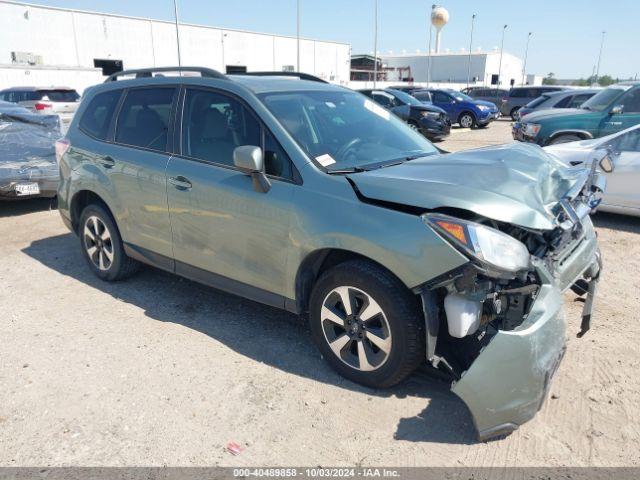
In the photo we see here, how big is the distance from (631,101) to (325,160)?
8171 mm

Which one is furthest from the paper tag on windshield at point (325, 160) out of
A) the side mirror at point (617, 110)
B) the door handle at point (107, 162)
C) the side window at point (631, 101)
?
the side window at point (631, 101)

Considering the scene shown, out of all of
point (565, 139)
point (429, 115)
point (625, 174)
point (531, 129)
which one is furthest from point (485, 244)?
point (429, 115)

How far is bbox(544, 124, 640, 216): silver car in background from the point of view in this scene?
6.58 meters

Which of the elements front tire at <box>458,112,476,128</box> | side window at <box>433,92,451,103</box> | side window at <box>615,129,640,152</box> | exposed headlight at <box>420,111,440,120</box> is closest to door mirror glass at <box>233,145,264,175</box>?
side window at <box>615,129,640,152</box>

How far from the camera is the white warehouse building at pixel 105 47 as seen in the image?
1173 inches

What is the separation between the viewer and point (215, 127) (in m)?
3.82

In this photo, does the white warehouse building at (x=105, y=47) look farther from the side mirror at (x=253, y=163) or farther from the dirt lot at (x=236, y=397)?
the side mirror at (x=253, y=163)

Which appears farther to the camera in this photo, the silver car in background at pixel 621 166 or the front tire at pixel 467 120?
the front tire at pixel 467 120

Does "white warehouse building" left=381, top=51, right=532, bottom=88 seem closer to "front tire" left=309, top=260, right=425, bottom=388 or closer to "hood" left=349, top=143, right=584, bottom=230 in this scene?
"hood" left=349, top=143, right=584, bottom=230

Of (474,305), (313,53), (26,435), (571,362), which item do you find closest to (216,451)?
(26,435)

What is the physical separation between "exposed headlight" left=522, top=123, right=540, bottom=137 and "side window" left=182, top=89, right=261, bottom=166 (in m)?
7.28

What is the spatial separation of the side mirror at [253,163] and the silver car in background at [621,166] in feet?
15.5

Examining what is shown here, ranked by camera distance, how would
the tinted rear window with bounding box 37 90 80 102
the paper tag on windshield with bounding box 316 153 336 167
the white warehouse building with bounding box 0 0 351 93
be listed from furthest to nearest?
the white warehouse building with bounding box 0 0 351 93 < the tinted rear window with bounding box 37 90 80 102 < the paper tag on windshield with bounding box 316 153 336 167

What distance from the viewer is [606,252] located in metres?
5.75
